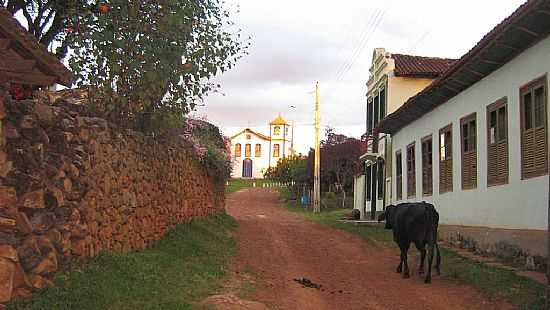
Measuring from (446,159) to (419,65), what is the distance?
1125cm

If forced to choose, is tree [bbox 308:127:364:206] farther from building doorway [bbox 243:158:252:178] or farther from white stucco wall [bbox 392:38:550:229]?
building doorway [bbox 243:158:252:178]

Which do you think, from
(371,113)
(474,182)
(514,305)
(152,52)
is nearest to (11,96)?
(152,52)

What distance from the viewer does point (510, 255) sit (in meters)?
13.4

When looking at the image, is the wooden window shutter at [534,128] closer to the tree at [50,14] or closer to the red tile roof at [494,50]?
the red tile roof at [494,50]

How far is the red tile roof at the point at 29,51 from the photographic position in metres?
6.33

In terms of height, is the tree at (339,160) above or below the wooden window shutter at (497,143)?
above

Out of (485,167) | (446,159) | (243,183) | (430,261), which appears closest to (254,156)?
(243,183)

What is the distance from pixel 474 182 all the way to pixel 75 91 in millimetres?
10342

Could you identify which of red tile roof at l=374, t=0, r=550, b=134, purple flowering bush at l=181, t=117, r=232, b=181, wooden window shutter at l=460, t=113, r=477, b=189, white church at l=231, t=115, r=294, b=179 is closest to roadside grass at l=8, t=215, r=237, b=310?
purple flowering bush at l=181, t=117, r=232, b=181

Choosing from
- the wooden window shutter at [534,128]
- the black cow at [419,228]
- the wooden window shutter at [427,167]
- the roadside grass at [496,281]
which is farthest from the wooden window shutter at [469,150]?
the black cow at [419,228]

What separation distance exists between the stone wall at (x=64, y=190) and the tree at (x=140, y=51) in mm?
709

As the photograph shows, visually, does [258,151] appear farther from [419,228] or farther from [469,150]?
[419,228]

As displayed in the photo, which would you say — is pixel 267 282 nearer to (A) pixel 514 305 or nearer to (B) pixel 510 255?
(A) pixel 514 305

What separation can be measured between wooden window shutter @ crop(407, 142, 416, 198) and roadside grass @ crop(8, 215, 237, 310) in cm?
1159
